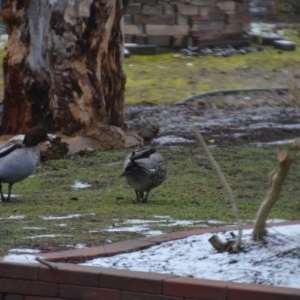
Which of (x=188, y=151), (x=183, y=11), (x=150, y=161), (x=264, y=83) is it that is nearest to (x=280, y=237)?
(x=150, y=161)

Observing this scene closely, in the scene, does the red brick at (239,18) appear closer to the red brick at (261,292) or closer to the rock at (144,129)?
the rock at (144,129)

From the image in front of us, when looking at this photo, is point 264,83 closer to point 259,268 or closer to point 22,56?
point 22,56

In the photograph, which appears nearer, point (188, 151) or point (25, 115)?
point (188, 151)

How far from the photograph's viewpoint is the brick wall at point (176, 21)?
67.9 feet

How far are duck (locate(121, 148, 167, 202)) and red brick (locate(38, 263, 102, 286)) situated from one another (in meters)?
3.29

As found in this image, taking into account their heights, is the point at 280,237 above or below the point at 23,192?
above

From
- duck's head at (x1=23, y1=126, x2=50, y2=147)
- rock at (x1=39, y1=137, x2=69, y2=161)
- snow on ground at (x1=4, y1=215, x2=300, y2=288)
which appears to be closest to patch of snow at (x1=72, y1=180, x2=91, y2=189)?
duck's head at (x1=23, y1=126, x2=50, y2=147)

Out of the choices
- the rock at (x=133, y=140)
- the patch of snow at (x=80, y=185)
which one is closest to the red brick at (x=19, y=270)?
the patch of snow at (x=80, y=185)

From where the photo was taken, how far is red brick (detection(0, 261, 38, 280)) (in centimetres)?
560

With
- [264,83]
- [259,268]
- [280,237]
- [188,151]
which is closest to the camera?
[259,268]

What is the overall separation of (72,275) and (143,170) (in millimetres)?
3428

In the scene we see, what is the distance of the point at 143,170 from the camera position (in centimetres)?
887

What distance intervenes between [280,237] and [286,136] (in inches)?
320

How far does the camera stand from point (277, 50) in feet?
71.2
